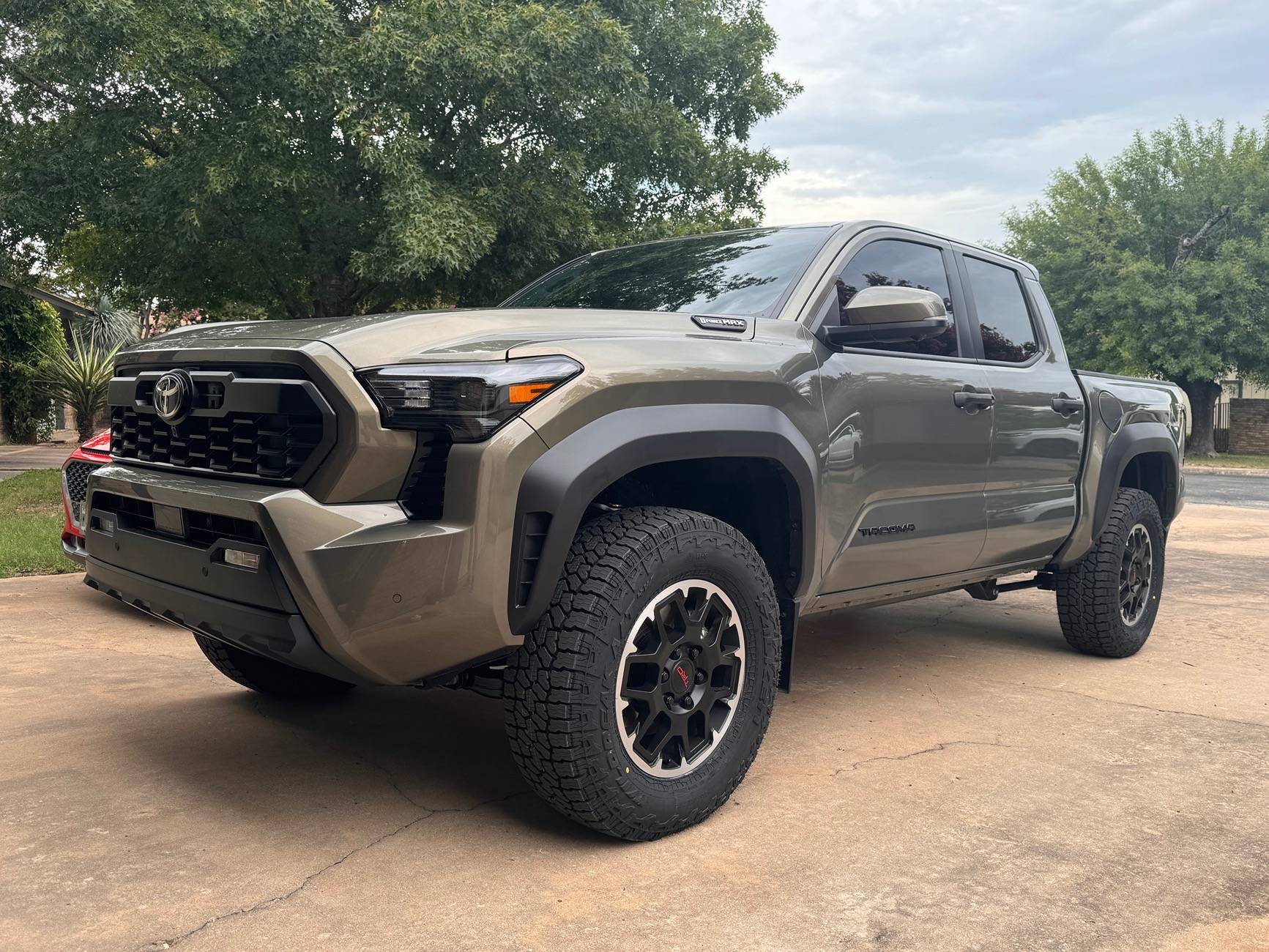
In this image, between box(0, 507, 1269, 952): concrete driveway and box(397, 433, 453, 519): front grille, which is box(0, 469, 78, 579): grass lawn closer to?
box(0, 507, 1269, 952): concrete driveway

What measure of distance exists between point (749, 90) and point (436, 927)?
14606 millimetres

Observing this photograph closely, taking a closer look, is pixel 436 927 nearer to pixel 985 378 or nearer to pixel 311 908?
pixel 311 908

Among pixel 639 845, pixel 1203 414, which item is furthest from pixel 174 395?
pixel 1203 414

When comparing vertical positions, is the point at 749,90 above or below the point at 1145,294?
above

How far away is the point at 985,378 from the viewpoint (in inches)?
171

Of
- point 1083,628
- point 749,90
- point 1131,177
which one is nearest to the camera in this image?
point 1083,628

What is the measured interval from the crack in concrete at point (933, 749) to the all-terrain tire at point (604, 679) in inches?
27.6

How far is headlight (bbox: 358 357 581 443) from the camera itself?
2623mm

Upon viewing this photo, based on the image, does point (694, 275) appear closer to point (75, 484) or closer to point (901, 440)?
point (901, 440)

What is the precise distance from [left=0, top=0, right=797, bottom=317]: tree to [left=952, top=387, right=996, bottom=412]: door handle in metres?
7.03

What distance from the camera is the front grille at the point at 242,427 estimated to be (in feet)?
8.75

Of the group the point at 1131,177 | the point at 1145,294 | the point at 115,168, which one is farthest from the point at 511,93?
the point at 1131,177

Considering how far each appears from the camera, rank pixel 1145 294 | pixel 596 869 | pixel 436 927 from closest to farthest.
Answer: pixel 436 927
pixel 596 869
pixel 1145 294

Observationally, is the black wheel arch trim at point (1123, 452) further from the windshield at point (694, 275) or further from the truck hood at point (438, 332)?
the truck hood at point (438, 332)
